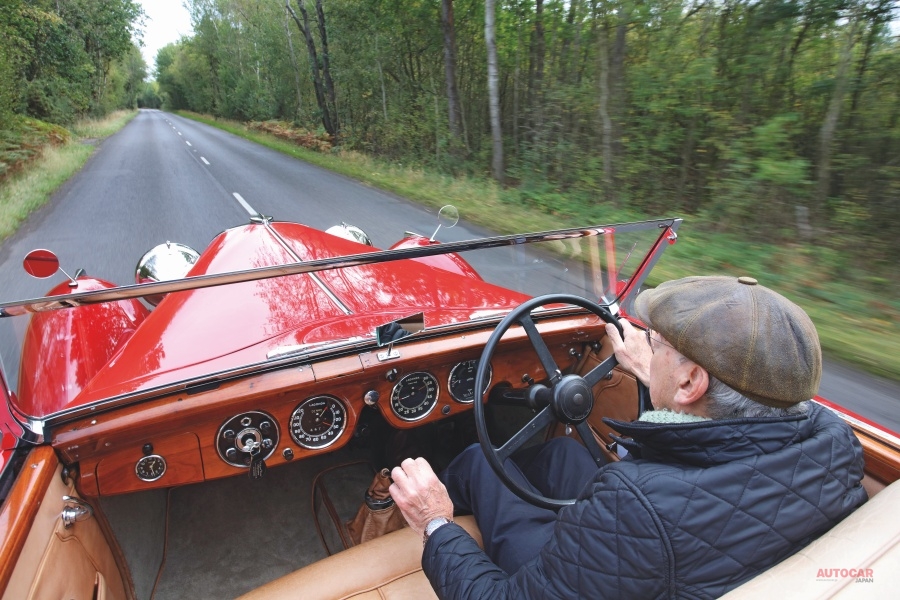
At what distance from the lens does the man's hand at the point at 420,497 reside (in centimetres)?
174

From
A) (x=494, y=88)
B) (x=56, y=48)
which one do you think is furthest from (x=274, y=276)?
(x=56, y=48)

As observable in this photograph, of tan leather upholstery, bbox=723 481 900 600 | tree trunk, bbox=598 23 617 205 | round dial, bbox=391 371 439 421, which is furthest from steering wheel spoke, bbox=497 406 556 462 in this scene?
tree trunk, bbox=598 23 617 205

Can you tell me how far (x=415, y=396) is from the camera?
94.8 inches

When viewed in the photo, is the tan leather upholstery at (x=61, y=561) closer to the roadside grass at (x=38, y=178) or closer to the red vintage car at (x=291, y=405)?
the red vintage car at (x=291, y=405)

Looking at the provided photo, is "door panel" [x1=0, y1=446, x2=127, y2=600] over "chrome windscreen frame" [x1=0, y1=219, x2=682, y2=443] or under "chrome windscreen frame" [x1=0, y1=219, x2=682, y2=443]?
under

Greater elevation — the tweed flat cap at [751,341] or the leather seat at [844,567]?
the tweed flat cap at [751,341]

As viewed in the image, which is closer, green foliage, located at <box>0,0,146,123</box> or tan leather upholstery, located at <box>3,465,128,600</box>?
tan leather upholstery, located at <box>3,465,128,600</box>

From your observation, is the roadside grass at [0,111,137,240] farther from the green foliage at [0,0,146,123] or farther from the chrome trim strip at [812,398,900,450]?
the chrome trim strip at [812,398,900,450]

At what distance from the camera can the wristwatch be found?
5.54 feet

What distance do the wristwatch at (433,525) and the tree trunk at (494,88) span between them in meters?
11.2

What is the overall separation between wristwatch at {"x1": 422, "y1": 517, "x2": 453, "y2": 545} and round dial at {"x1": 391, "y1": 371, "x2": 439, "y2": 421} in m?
0.70

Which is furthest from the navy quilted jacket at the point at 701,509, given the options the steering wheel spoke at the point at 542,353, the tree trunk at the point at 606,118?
the tree trunk at the point at 606,118

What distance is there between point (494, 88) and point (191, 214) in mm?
6800

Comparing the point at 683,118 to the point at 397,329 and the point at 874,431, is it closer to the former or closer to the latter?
the point at 874,431
